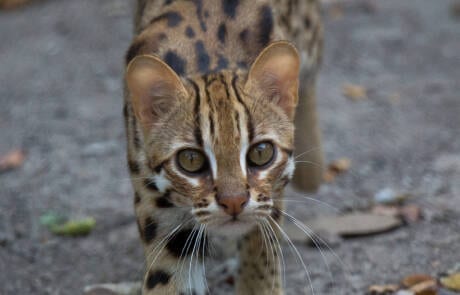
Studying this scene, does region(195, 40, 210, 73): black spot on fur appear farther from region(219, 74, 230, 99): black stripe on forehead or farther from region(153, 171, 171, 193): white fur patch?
region(153, 171, 171, 193): white fur patch

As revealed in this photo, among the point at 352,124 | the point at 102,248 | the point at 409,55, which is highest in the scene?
the point at 409,55

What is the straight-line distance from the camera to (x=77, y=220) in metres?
6.51

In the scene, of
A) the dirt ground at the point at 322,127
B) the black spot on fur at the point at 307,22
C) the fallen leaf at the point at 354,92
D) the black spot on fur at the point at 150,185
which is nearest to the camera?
the black spot on fur at the point at 150,185

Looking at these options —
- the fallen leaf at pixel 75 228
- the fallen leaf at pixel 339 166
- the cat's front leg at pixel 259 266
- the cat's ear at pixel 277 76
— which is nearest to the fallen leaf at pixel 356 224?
the fallen leaf at pixel 339 166

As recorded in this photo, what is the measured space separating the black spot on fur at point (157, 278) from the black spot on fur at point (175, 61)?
1.05 metres

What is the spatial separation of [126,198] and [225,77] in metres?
2.98

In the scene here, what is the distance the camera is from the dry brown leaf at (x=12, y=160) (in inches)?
298

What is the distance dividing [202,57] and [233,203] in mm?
905

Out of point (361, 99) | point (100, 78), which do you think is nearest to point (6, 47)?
point (100, 78)

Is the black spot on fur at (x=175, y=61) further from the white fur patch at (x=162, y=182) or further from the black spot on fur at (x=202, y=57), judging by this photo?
the white fur patch at (x=162, y=182)

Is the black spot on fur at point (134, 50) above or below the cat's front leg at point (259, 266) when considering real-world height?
→ above

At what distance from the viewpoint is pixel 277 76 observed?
167 inches

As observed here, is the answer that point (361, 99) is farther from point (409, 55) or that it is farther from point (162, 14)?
point (162, 14)

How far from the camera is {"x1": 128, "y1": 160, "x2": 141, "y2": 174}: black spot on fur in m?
4.42
